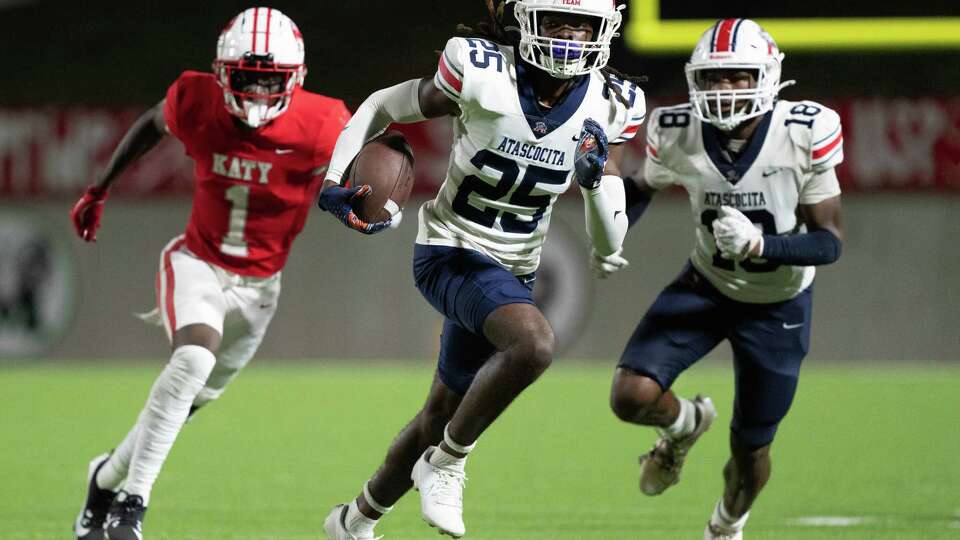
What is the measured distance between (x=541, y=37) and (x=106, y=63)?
35.1 feet

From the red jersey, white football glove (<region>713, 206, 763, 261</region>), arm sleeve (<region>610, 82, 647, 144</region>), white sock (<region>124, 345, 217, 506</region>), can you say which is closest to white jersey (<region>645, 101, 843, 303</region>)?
white football glove (<region>713, 206, 763, 261</region>)

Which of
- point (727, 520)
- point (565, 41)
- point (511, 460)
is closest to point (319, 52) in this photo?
point (511, 460)

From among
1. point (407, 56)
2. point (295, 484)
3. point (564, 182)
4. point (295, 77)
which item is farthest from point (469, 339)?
point (407, 56)

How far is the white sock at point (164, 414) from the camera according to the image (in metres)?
4.32

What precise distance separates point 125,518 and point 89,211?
1.24m

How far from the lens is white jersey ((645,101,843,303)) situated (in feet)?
14.7

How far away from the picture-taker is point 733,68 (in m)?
4.50

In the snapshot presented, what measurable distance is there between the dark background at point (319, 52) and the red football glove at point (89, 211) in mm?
7825

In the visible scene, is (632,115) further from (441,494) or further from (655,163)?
(441,494)

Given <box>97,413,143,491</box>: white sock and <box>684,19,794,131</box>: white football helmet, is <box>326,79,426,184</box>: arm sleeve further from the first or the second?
<box>97,413,143,491</box>: white sock

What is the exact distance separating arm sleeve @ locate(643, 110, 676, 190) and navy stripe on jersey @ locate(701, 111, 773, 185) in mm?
170

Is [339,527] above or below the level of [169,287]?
below

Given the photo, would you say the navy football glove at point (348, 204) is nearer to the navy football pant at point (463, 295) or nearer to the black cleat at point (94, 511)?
the navy football pant at point (463, 295)

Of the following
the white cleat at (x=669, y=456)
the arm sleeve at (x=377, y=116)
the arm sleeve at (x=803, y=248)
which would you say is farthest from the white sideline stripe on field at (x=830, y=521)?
the arm sleeve at (x=377, y=116)
